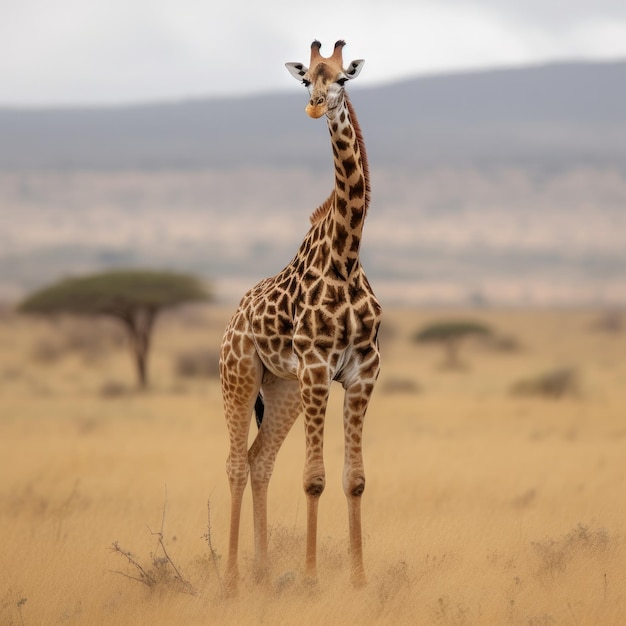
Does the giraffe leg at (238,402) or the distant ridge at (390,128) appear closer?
the giraffe leg at (238,402)

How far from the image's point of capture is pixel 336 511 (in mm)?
10016

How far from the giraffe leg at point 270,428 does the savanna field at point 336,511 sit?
0.48m

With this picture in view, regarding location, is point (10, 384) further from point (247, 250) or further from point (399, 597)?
point (247, 250)

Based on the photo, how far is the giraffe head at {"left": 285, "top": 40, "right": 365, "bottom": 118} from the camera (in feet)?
20.9

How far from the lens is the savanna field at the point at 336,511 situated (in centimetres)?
681

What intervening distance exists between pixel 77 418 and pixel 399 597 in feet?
38.0

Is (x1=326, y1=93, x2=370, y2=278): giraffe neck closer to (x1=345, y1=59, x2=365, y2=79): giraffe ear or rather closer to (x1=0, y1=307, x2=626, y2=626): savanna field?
(x1=345, y1=59, x2=365, y2=79): giraffe ear

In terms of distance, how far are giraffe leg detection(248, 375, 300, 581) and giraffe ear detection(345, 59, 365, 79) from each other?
2177 mm

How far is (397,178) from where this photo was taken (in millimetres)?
106375

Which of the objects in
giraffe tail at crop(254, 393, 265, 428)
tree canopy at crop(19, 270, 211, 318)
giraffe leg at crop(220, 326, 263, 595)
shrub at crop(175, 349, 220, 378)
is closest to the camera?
giraffe leg at crop(220, 326, 263, 595)

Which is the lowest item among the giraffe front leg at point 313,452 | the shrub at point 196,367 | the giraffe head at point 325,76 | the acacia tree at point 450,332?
the giraffe front leg at point 313,452

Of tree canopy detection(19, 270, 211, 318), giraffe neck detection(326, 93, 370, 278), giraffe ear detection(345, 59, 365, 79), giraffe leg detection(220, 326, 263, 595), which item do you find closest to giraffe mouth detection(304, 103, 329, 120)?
giraffe ear detection(345, 59, 365, 79)

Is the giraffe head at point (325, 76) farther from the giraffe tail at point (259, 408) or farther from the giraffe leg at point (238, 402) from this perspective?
the giraffe tail at point (259, 408)

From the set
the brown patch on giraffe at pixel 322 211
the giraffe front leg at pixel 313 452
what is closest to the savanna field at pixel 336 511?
the giraffe front leg at pixel 313 452
